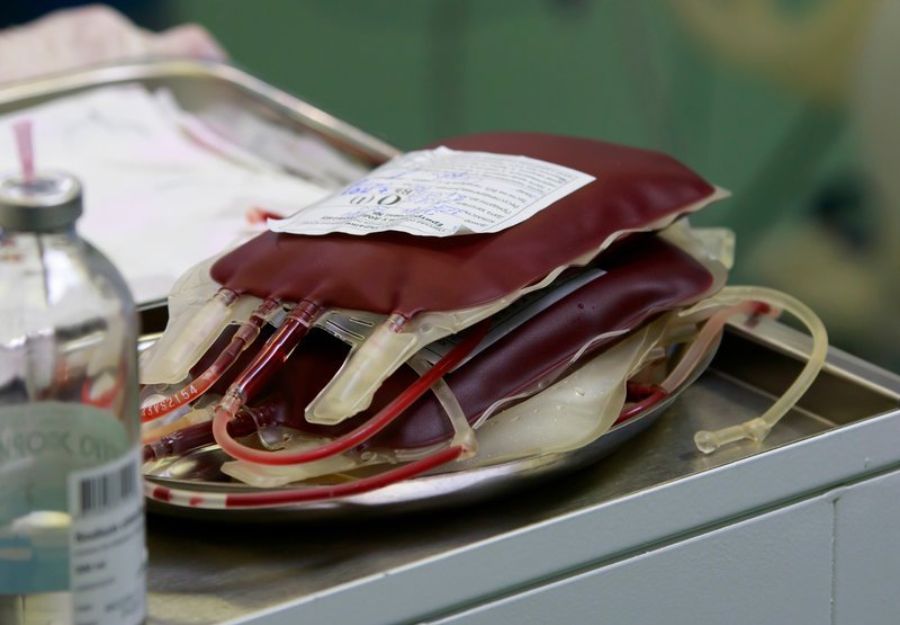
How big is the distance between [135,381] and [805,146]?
6.57ft

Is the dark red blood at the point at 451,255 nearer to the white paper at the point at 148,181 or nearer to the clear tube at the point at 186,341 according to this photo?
the clear tube at the point at 186,341

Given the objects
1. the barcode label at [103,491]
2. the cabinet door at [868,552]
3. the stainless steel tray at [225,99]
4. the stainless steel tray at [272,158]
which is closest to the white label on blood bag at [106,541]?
the barcode label at [103,491]

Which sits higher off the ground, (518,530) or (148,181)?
(518,530)

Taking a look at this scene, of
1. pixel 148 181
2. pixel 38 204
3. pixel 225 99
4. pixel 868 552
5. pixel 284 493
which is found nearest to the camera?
pixel 38 204

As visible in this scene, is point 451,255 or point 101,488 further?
point 451,255

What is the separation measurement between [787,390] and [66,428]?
389 mm

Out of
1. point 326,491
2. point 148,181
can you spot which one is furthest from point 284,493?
point 148,181

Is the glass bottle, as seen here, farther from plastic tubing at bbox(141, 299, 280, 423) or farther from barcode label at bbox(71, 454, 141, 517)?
plastic tubing at bbox(141, 299, 280, 423)

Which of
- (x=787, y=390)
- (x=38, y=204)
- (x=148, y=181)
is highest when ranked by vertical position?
(x=38, y=204)

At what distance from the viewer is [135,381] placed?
0.42 metres

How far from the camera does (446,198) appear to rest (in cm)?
60

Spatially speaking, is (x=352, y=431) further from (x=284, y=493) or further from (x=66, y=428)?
(x=66, y=428)

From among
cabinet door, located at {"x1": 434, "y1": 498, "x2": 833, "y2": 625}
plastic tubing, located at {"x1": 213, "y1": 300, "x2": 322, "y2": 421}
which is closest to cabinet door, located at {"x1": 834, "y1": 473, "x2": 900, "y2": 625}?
cabinet door, located at {"x1": 434, "y1": 498, "x2": 833, "y2": 625}

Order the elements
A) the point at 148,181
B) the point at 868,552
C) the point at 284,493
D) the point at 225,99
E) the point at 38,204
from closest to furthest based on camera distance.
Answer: the point at 38,204 < the point at 284,493 < the point at 868,552 < the point at 148,181 < the point at 225,99
